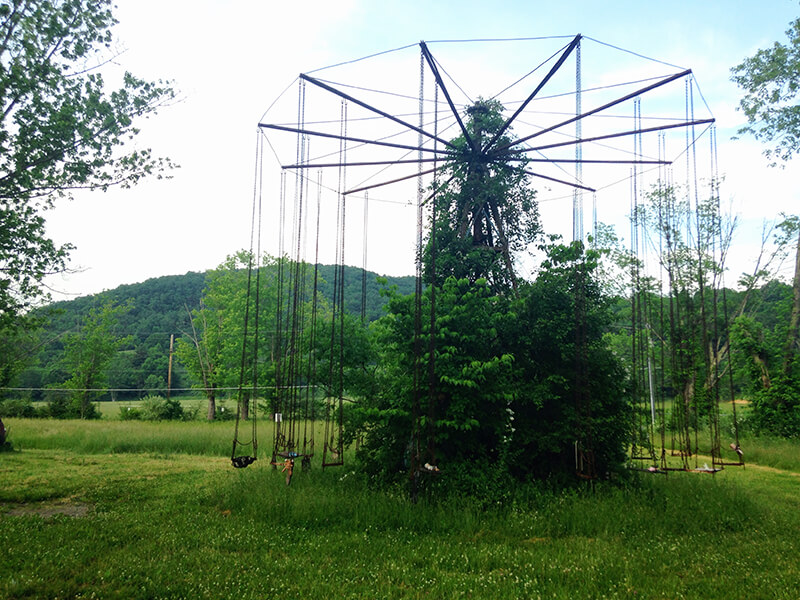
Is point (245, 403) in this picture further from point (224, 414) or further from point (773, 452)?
point (773, 452)

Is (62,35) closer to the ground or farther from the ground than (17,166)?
farther from the ground

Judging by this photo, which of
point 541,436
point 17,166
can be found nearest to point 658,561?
point 541,436

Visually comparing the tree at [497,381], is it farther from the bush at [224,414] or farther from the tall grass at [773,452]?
the bush at [224,414]

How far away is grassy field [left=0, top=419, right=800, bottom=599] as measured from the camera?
659cm

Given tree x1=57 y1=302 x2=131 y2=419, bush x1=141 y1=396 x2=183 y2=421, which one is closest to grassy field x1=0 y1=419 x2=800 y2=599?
bush x1=141 y1=396 x2=183 y2=421

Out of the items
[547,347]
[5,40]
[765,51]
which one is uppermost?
[765,51]

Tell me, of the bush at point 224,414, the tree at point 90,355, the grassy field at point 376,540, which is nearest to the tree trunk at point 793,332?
the grassy field at point 376,540

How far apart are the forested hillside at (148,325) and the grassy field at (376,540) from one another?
35.6 metres

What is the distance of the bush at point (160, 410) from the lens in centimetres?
3653

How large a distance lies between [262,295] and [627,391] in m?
31.5

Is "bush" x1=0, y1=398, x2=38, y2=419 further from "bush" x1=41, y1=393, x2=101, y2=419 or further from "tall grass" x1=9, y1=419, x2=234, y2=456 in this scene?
"tall grass" x1=9, y1=419, x2=234, y2=456

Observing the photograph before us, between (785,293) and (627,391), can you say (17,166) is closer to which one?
(627,391)

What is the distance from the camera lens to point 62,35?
11438mm

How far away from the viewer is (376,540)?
8.53 meters
